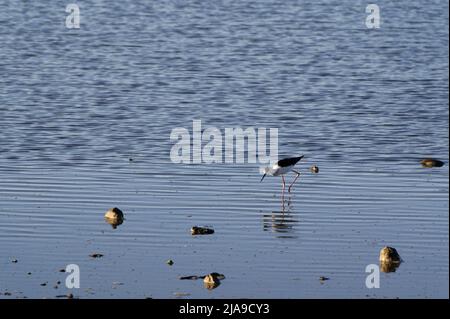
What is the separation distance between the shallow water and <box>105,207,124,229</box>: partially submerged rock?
0.14m

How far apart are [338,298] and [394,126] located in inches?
704

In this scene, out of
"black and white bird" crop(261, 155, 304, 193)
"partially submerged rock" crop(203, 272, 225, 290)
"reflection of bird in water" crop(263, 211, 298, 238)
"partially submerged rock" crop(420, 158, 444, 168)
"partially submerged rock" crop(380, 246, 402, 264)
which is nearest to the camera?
"partially submerged rock" crop(203, 272, 225, 290)

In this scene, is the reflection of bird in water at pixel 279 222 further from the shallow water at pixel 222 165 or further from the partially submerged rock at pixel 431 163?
the partially submerged rock at pixel 431 163

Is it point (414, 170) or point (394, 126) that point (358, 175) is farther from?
point (394, 126)

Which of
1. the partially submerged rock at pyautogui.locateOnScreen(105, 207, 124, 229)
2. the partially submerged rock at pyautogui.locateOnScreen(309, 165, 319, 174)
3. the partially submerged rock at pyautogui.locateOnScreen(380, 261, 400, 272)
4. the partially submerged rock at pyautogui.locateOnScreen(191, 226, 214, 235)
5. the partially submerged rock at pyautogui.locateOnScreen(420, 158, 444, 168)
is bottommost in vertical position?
the partially submerged rock at pyautogui.locateOnScreen(380, 261, 400, 272)

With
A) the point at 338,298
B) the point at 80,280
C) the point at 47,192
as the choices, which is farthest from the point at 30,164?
the point at 338,298

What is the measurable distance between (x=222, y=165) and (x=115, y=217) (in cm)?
606

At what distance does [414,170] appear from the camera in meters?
24.8

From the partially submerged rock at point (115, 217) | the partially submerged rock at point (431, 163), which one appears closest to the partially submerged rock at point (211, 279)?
the partially submerged rock at point (115, 217)

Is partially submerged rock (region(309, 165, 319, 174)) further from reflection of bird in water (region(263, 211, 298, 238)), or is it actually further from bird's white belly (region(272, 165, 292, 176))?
reflection of bird in water (region(263, 211, 298, 238))

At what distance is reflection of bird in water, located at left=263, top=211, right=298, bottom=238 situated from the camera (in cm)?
1902

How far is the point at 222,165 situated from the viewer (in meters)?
24.9

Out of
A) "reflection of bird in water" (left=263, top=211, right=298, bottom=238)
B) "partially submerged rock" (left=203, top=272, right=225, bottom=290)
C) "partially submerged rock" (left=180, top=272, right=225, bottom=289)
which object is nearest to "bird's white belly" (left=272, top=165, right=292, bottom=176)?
"reflection of bird in water" (left=263, top=211, right=298, bottom=238)

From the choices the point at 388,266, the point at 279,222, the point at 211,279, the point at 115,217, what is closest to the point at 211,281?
the point at 211,279
